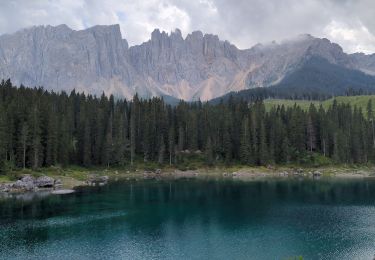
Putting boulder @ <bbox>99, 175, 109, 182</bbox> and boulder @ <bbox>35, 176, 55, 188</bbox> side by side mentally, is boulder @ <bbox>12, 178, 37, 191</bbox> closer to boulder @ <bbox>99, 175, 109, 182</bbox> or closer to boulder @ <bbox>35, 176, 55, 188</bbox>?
boulder @ <bbox>35, 176, 55, 188</bbox>

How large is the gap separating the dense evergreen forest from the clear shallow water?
50326 millimetres

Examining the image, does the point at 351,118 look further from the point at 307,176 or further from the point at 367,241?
the point at 367,241

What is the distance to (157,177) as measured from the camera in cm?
14812

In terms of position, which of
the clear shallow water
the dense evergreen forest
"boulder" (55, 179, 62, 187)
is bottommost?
the clear shallow water

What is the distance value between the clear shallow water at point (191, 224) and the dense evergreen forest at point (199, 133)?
50.3 metres

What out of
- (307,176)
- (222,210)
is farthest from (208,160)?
(222,210)

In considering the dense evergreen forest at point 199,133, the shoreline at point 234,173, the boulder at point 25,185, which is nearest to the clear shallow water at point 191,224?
the boulder at point 25,185

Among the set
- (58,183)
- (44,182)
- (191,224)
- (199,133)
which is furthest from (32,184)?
(199,133)

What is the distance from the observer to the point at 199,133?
185875 millimetres

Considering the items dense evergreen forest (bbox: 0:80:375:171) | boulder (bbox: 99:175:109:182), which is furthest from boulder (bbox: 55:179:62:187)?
dense evergreen forest (bbox: 0:80:375:171)

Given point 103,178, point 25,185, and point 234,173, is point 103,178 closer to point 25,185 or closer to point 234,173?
point 25,185

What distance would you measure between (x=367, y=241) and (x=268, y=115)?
5022 inches

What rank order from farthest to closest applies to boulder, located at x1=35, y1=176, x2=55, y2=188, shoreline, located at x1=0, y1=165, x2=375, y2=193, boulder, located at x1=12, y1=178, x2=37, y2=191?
shoreline, located at x1=0, y1=165, x2=375, y2=193
boulder, located at x1=35, y1=176, x2=55, y2=188
boulder, located at x1=12, y1=178, x2=37, y2=191

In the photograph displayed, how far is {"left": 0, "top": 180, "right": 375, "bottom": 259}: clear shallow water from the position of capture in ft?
186
